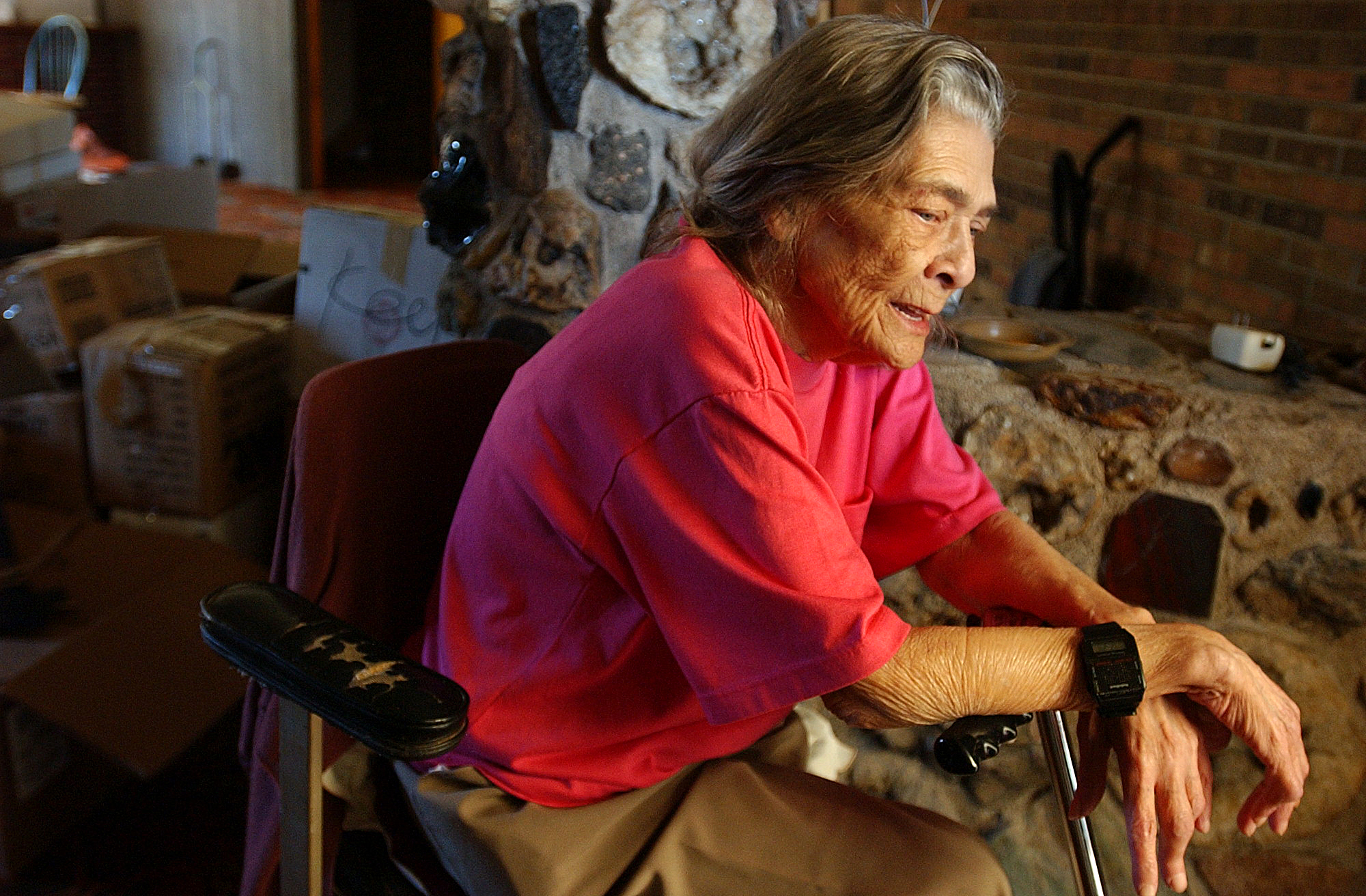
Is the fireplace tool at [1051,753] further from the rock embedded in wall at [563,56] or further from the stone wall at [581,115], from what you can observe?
the rock embedded in wall at [563,56]

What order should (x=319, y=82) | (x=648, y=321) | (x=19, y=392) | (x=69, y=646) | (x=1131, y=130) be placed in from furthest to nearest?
(x=319, y=82), (x=1131, y=130), (x=19, y=392), (x=69, y=646), (x=648, y=321)

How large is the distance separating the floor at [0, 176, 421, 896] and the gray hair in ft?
5.02

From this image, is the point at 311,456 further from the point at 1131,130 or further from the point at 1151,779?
the point at 1131,130

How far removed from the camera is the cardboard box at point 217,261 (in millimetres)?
3396

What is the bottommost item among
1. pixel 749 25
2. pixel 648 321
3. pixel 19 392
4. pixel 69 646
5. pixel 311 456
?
pixel 69 646

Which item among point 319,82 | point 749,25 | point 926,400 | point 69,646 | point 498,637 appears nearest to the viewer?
point 498,637

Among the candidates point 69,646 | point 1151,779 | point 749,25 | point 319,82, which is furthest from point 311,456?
point 319,82

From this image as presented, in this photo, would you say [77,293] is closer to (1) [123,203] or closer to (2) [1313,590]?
(1) [123,203]

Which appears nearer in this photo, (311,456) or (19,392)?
(311,456)

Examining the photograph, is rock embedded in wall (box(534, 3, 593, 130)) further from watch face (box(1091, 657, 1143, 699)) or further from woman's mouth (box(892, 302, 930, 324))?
watch face (box(1091, 657, 1143, 699))

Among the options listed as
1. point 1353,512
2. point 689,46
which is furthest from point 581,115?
point 1353,512

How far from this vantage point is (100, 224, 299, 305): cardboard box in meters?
3.40

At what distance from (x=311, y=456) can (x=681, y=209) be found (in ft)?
1.54

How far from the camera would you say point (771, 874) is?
105 centimetres
